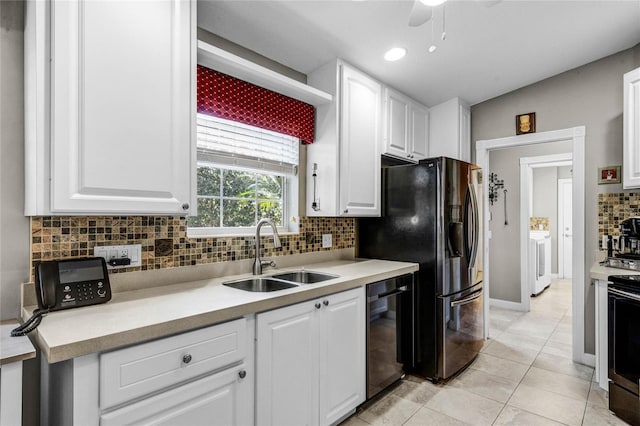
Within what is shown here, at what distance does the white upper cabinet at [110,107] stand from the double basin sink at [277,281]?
0.61 meters

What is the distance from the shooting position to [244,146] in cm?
225

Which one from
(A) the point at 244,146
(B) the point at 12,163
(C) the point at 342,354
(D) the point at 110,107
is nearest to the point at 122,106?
(D) the point at 110,107

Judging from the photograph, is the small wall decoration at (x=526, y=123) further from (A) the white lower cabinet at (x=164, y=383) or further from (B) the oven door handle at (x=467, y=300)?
(A) the white lower cabinet at (x=164, y=383)

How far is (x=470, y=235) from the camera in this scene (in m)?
2.79

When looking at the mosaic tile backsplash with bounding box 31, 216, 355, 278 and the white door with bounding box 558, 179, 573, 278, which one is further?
the white door with bounding box 558, 179, 573, 278

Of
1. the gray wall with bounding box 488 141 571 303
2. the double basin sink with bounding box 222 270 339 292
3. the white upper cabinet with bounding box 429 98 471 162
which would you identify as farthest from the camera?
the gray wall with bounding box 488 141 571 303

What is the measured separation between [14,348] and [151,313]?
38 centimetres

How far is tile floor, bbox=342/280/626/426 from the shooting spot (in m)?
2.10

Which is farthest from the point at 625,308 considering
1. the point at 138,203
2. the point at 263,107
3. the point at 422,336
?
Result: the point at 138,203

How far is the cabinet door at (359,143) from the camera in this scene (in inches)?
97.7

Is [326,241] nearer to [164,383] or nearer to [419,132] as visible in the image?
[419,132]

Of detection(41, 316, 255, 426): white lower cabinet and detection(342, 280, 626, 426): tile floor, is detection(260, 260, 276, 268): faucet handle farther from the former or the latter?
→ detection(342, 280, 626, 426): tile floor

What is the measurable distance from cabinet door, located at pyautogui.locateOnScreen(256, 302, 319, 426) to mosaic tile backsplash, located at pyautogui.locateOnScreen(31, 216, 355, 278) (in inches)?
25.5

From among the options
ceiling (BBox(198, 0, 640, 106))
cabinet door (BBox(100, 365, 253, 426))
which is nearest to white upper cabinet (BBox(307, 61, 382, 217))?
ceiling (BBox(198, 0, 640, 106))
